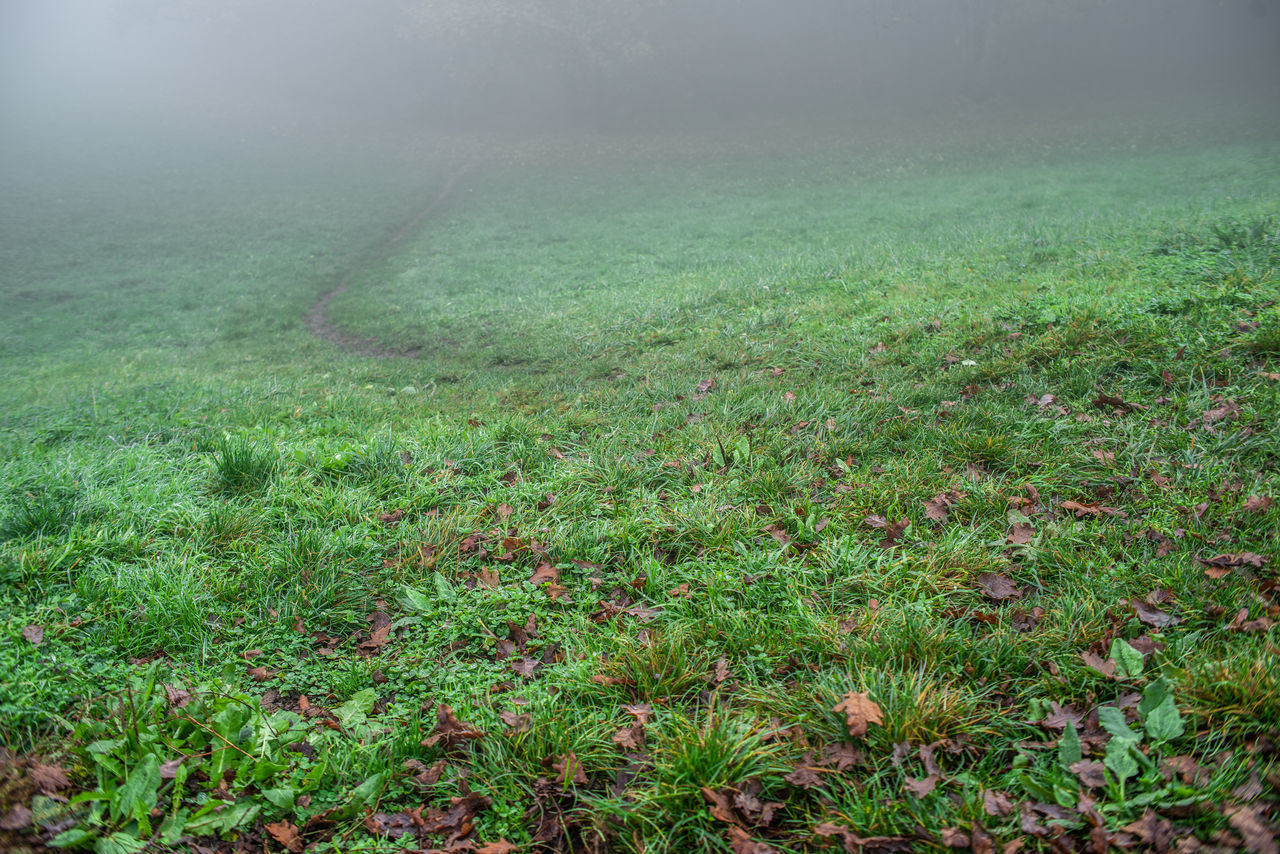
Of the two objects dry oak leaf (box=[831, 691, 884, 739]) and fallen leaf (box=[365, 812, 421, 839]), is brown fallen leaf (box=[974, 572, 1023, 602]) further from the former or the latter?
fallen leaf (box=[365, 812, 421, 839])

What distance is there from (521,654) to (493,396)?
4.18 metres

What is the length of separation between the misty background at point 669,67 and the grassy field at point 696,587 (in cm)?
3115

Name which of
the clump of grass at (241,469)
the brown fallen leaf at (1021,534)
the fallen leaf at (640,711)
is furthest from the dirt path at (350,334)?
the brown fallen leaf at (1021,534)

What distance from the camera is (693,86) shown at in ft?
118

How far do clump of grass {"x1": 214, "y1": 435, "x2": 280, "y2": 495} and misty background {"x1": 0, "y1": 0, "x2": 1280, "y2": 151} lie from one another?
Answer: 110ft

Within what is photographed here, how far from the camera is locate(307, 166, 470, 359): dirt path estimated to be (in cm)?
1050

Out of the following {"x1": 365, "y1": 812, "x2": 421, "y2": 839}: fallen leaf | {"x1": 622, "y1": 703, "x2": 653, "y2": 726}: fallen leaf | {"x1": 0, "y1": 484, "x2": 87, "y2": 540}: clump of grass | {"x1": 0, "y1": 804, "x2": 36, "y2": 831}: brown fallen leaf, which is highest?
{"x1": 0, "y1": 484, "x2": 87, "y2": 540}: clump of grass

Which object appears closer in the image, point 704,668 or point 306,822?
point 306,822

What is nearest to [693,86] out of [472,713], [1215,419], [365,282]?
[365,282]

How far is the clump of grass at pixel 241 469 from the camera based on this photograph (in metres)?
4.27

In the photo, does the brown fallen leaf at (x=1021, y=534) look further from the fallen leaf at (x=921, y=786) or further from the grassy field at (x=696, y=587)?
the fallen leaf at (x=921, y=786)

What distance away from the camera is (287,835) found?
7.32 ft

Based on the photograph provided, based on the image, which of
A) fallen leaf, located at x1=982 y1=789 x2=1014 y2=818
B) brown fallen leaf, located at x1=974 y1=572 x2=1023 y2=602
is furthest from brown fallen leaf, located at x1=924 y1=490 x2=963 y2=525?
fallen leaf, located at x1=982 y1=789 x2=1014 y2=818

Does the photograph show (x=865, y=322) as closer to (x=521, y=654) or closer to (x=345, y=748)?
(x=521, y=654)
